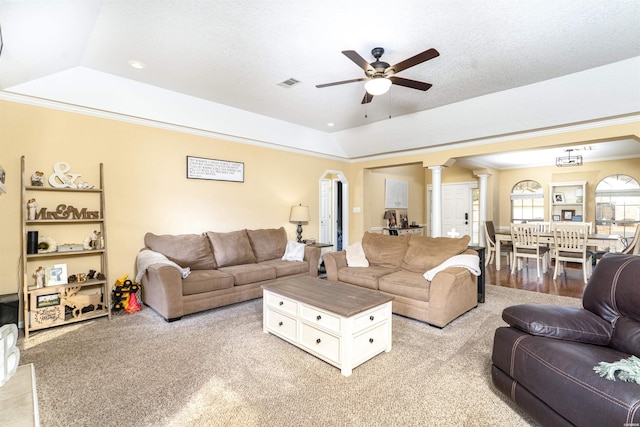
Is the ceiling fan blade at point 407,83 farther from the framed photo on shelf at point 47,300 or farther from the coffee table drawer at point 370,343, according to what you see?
the framed photo on shelf at point 47,300

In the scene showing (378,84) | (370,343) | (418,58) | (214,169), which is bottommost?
(370,343)

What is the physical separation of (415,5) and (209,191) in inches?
141

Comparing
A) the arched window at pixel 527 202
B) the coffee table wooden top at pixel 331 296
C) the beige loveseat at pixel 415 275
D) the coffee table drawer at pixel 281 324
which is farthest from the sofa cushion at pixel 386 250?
the arched window at pixel 527 202

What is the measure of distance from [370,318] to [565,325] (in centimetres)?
125

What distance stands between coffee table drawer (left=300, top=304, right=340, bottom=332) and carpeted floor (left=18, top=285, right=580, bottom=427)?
1.00 feet

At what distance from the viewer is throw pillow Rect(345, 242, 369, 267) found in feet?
13.8

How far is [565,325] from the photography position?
176cm

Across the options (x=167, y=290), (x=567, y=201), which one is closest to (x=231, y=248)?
(x=167, y=290)

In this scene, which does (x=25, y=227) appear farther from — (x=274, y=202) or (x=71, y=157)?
(x=274, y=202)

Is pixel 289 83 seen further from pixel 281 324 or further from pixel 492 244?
pixel 492 244

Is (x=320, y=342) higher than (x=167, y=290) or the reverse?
the reverse

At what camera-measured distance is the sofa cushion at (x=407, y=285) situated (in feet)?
10.6

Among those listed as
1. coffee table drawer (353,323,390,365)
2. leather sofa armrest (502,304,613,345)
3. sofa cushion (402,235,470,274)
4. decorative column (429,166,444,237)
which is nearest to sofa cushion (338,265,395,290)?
sofa cushion (402,235,470,274)

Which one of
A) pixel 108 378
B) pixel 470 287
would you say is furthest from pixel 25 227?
pixel 470 287
